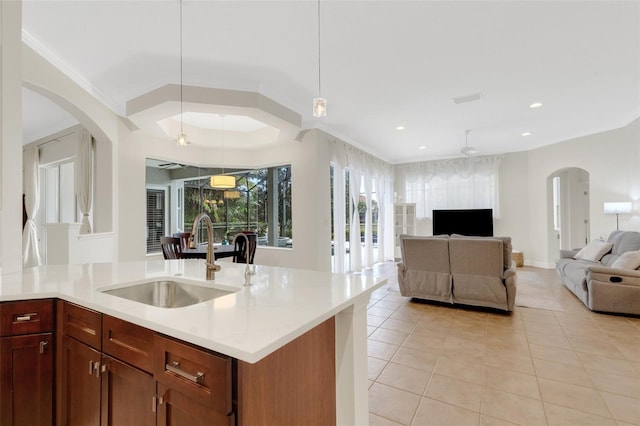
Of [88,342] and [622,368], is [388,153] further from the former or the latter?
[88,342]

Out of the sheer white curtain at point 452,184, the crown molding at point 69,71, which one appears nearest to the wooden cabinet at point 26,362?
the crown molding at point 69,71

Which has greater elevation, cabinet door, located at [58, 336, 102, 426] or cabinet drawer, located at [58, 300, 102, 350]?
cabinet drawer, located at [58, 300, 102, 350]

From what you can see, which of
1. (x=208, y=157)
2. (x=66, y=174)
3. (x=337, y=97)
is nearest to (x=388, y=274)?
(x=337, y=97)

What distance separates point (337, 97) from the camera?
13.4 ft

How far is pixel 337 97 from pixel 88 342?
12.4ft

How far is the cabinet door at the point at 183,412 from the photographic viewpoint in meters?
0.93

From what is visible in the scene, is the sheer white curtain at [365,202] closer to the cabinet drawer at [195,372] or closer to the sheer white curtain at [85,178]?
the sheer white curtain at [85,178]

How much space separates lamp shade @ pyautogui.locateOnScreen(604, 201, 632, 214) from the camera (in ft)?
16.0

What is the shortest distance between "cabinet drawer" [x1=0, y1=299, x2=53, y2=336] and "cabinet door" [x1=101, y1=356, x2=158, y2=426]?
20.8 inches

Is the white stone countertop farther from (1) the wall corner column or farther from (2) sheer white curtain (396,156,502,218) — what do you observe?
(2) sheer white curtain (396,156,502,218)

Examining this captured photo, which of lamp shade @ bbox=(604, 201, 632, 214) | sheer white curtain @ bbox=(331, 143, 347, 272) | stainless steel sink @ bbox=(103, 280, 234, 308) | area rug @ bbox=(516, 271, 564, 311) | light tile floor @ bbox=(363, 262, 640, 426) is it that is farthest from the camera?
sheer white curtain @ bbox=(331, 143, 347, 272)

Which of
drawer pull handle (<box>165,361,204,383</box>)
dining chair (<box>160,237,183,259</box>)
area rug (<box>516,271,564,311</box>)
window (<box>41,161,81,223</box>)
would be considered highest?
window (<box>41,161,81,223</box>)

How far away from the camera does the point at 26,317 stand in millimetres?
1497

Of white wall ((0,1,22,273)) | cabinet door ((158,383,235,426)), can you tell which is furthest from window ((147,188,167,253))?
cabinet door ((158,383,235,426))
